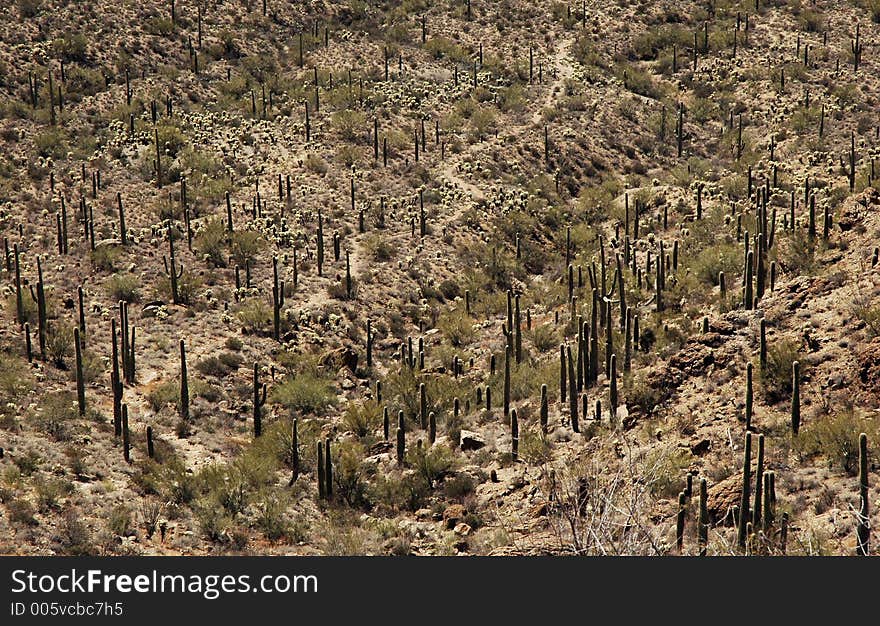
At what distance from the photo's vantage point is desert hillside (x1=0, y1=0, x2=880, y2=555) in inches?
824

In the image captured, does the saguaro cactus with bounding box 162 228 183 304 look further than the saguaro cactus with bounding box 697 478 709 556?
Yes

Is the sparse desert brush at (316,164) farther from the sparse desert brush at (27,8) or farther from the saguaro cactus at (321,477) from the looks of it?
the saguaro cactus at (321,477)

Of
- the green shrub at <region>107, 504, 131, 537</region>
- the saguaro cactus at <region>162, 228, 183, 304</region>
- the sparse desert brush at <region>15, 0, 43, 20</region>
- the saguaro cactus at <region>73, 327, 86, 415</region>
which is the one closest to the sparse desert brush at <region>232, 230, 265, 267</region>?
the saguaro cactus at <region>162, 228, 183, 304</region>

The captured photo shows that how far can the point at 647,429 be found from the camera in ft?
74.2

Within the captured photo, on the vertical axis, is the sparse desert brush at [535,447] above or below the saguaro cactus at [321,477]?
above

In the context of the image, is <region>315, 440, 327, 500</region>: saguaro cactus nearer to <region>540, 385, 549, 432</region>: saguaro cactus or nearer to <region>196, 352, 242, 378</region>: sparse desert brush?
<region>540, 385, 549, 432</region>: saguaro cactus

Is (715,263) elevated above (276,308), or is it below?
above

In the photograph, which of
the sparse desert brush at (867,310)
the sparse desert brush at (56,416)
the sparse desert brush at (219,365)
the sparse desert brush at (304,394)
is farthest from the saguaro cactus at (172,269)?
the sparse desert brush at (867,310)

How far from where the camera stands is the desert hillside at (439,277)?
20.9m

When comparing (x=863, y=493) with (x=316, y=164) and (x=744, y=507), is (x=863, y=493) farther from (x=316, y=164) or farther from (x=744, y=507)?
(x=316, y=164)

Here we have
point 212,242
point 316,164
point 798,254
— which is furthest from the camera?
point 316,164

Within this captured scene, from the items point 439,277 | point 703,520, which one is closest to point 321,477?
point 703,520

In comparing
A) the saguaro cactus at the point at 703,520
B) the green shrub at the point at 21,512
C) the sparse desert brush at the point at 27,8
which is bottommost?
the green shrub at the point at 21,512

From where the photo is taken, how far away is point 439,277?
3744 centimetres
